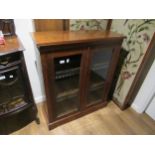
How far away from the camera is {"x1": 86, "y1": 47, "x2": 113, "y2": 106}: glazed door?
1405mm

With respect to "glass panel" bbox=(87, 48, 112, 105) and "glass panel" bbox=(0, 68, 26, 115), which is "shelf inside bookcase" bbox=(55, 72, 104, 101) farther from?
"glass panel" bbox=(0, 68, 26, 115)

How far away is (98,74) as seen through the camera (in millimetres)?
1639

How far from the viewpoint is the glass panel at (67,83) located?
1.26 meters

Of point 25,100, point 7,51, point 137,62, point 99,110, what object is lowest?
point 99,110

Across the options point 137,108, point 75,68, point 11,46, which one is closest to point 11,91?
point 11,46

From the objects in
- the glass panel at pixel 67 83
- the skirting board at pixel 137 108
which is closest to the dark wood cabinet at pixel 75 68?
the glass panel at pixel 67 83

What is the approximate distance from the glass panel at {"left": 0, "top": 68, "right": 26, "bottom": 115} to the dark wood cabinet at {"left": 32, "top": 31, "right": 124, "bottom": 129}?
28cm

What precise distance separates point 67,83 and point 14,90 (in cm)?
56

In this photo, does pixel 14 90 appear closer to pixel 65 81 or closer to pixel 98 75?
pixel 65 81

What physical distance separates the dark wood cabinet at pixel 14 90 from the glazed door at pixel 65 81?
26 centimetres
